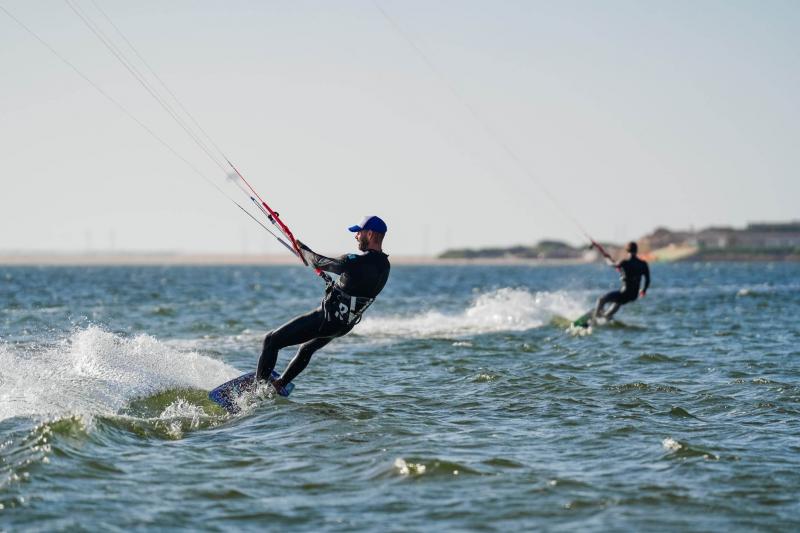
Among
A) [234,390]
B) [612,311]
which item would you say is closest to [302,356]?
[234,390]

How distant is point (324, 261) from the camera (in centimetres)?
1161

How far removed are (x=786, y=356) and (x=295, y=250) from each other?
1029 cm

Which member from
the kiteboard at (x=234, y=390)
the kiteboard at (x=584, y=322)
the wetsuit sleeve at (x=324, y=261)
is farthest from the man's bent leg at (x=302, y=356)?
the kiteboard at (x=584, y=322)

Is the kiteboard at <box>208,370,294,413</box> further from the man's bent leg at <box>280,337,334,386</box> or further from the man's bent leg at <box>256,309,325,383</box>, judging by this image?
the man's bent leg at <box>256,309,325,383</box>

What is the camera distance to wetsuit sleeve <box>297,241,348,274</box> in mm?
11555

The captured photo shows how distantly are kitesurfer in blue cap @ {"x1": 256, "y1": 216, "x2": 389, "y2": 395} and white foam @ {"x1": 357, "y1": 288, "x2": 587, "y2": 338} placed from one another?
38.6 feet

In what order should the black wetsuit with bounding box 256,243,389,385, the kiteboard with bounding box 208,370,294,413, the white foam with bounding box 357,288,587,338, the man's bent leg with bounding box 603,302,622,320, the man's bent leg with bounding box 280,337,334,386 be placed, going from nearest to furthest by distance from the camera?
the black wetsuit with bounding box 256,243,389,385
the kiteboard with bounding box 208,370,294,413
the man's bent leg with bounding box 280,337,334,386
the white foam with bounding box 357,288,587,338
the man's bent leg with bounding box 603,302,622,320

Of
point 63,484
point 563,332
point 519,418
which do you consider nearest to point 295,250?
point 519,418

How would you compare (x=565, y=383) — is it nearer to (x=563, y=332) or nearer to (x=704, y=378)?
(x=704, y=378)

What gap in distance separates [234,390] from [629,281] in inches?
586

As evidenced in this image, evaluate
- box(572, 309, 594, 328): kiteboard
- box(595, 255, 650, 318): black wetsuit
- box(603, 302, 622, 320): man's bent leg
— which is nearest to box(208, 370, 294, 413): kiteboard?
box(572, 309, 594, 328): kiteboard

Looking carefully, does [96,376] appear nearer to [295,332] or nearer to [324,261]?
[295,332]

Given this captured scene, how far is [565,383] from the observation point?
14406 mm

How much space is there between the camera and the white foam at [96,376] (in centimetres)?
1148
